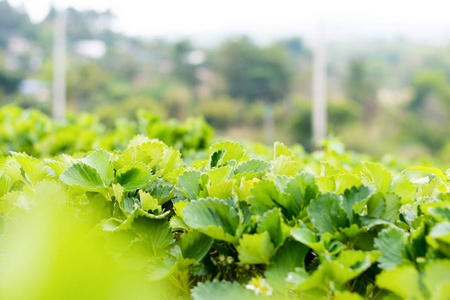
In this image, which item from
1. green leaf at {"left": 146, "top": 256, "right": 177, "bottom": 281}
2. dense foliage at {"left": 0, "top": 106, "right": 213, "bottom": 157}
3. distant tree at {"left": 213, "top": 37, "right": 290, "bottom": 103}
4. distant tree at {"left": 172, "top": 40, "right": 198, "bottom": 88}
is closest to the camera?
green leaf at {"left": 146, "top": 256, "right": 177, "bottom": 281}

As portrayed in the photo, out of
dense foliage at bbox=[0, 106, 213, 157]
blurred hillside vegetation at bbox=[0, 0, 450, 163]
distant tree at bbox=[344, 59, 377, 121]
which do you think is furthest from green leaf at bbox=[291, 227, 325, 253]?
distant tree at bbox=[344, 59, 377, 121]

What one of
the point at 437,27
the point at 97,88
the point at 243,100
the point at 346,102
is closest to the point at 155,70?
the point at 97,88

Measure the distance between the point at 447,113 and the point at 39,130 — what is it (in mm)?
31588

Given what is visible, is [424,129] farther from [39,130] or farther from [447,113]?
[39,130]

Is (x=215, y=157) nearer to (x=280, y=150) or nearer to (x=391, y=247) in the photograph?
(x=280, y=150)

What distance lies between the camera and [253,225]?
2.35ft

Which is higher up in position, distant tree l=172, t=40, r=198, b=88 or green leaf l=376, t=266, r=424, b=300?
green leaf l=376, t=266, r=424, b=300

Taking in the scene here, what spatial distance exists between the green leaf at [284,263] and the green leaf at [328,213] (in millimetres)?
51

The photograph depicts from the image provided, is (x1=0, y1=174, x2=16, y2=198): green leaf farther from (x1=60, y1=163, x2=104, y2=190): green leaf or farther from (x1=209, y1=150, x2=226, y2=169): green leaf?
(x1=209, y1=150, x2=226, y2=169): green leaf

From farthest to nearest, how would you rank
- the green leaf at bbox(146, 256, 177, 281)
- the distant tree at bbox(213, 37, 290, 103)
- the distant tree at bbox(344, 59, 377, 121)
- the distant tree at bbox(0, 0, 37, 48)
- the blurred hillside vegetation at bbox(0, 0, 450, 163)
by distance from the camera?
the distant tree at bbox(0, 0, 37, 48) → the distant tree at bbox(213, 37, 290, 103) → the distant tree at bbox(344, 59, 377, 121) → the blurred hillside vegetation at bbox(0, 0, 450, 163) → the green leaf at bbox(146, 256, 177, 281)

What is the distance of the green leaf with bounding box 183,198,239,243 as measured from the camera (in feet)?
2.34

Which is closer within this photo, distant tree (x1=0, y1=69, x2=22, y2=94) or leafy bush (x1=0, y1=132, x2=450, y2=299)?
leafy bush (x1=0, y1=132, x2=450, y2=299)

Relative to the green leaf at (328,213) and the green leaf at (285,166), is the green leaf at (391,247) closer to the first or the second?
the green leaf at (328,213)

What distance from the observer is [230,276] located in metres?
0.78
